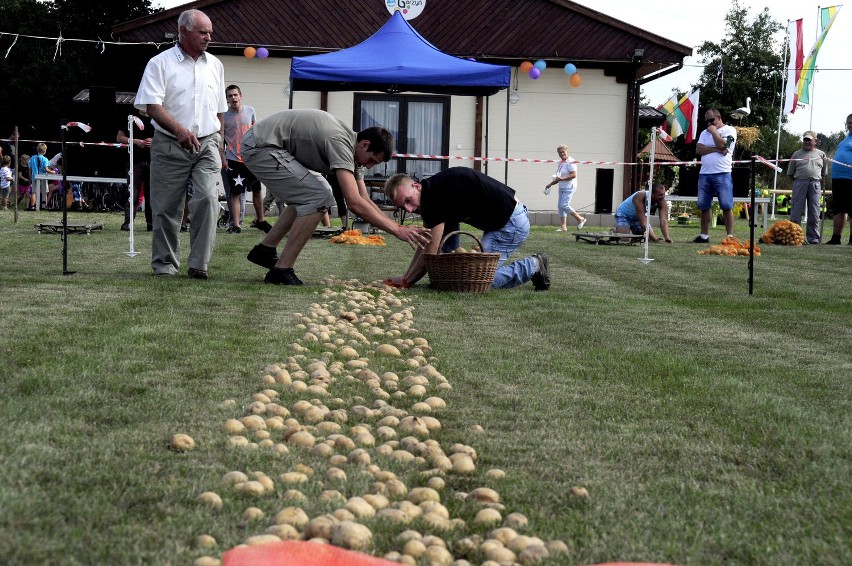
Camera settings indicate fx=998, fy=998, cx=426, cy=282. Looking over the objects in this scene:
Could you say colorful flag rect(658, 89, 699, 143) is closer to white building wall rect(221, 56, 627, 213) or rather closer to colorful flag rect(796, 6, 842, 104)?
colorful flag rect(796, 6, 842, 104)

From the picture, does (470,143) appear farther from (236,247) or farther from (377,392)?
(377,392)

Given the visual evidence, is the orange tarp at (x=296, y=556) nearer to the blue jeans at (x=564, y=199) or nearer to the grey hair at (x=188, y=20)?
the grey hair at (x=188, y=20)

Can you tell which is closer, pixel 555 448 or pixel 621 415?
pixel 555 448

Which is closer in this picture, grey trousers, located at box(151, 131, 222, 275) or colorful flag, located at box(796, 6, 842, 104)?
grey trousers, located at box(151, 131, 222, 275)

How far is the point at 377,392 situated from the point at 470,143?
61.0ft

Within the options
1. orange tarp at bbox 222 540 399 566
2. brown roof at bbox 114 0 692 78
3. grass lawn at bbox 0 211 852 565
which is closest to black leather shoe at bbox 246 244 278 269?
grass lawn at bbox 0 211 852 565

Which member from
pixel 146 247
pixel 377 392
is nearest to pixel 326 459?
pixel 377 392

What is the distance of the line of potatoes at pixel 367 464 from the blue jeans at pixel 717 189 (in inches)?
377

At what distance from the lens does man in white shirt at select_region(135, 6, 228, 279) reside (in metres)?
7.01

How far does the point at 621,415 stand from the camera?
3.46 meters

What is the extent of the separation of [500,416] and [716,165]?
10.7 meters

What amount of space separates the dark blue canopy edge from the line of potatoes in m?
10.0

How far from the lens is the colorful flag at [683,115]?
28.3 meters

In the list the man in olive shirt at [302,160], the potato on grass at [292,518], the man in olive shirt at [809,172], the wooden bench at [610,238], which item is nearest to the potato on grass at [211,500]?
the potato on grass at [292,518]
